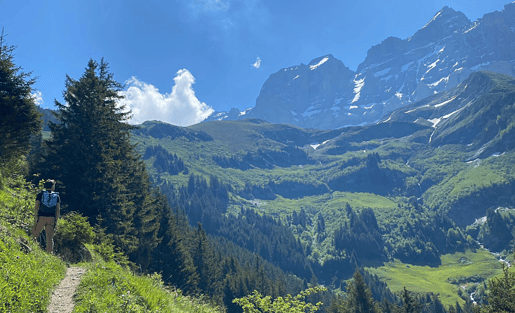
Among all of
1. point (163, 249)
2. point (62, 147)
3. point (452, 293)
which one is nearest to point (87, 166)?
point (62, 147)

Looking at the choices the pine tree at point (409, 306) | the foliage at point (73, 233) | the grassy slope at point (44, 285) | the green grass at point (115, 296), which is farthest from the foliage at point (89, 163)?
the pine tree at point (409, 306)

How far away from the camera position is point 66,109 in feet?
90.7

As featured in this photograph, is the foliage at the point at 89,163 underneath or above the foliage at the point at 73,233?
above

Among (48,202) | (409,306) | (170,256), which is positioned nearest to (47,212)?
(48,202)

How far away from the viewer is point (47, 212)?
11609 millimetres

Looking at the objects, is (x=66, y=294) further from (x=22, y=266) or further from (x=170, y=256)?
(x=170, y=256)

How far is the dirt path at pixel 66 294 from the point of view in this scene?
25.7 ft

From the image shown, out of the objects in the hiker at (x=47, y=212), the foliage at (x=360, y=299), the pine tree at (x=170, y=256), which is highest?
the hiker at (x=47, y=212)

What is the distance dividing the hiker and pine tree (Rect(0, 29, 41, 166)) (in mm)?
13000

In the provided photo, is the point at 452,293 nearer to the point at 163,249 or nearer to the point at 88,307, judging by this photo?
the point at 163,249

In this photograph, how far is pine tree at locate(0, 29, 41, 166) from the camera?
845 inches

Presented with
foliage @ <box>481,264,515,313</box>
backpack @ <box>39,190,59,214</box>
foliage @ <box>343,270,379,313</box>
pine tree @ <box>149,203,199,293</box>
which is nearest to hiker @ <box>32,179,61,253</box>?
backpack @ <box>39,190,59,214</box>

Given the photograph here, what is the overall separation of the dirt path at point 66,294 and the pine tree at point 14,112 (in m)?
15.5

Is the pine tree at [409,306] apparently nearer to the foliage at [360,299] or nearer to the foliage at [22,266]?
the foliage at [360,299]
